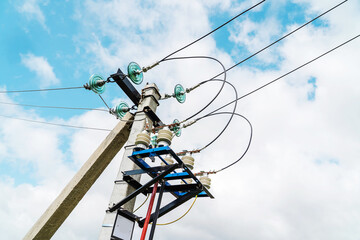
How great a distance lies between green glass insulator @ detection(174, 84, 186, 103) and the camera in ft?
26.5

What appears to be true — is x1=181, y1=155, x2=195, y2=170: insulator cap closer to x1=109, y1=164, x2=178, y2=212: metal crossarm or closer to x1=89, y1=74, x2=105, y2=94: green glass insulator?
x1=109, y1=164, x2=178, y2=212: metal crossarm

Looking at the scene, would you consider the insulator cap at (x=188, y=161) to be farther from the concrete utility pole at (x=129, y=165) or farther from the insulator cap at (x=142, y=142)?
the concrete utility pole at (x=129, y=165)

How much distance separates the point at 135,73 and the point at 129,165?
269 cm

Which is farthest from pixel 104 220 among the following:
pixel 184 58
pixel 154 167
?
pixel 184 58

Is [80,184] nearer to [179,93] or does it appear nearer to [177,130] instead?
[177,130]

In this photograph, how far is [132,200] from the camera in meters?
5.54

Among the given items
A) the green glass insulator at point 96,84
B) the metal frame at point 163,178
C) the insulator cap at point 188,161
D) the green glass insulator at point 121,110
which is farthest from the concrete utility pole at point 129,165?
the green glass insulator at point 96,84

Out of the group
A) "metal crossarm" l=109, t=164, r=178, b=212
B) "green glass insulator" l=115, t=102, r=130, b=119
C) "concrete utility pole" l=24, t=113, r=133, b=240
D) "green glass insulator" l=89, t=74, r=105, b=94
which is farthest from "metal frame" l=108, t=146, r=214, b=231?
"green glass insulator" l=89, t=74, r=105, b=94

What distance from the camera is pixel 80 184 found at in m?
6.55

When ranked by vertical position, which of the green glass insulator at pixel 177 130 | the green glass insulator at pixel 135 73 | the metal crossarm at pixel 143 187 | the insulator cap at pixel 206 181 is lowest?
the metal crossarm at pixel 143 187

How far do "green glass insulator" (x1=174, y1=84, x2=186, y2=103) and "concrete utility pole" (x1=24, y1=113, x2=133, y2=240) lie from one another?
1.53m

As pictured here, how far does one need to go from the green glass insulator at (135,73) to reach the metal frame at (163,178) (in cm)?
255

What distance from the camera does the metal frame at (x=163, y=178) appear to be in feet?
17.0

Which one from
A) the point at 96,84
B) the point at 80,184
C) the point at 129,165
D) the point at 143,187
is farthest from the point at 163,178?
the point at 96,84
